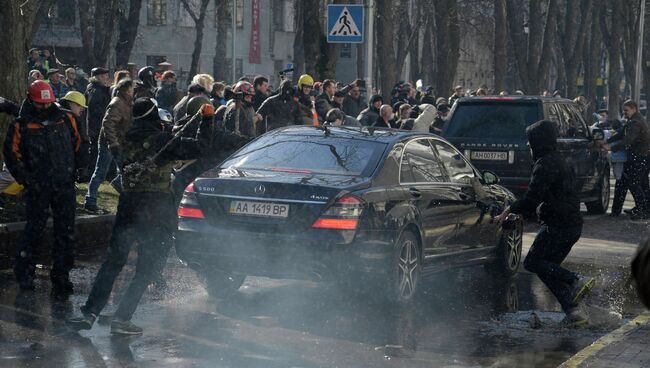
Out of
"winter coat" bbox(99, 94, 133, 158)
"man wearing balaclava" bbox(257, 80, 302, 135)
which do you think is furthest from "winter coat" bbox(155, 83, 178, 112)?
"winter coat" bbox(99, 94, 133, 158)

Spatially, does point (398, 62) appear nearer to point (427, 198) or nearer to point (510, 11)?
point (510, 11)

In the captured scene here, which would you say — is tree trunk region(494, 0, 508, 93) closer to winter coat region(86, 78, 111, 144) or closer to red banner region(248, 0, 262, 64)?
winter coat region(86, 78, 111, 144)

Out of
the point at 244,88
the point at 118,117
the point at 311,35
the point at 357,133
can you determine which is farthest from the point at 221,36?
the point at 357,133

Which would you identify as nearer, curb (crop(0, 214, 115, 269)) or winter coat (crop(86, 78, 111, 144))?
curb (crop(0, 214, 115, 269))

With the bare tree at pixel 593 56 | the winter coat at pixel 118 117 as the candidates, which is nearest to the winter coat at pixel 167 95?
the winter coat at pixel 118 117

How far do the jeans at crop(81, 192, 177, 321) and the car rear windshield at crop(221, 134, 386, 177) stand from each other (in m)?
1.39

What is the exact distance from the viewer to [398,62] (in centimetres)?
5416

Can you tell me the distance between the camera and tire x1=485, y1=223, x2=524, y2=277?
12.1m

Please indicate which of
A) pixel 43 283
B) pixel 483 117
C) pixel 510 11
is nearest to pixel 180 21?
pixel 510 11

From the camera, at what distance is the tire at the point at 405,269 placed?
979 centimetres

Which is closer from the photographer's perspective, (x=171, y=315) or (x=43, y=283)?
(x=171, y=315)

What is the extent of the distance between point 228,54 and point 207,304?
60.7 meters

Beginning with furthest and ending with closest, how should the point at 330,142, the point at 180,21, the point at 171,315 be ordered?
1. the point at 180,21
2. the point at 330,142
3. the point at 171,315

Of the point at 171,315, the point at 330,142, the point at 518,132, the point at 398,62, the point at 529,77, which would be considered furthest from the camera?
the point at 398,62
